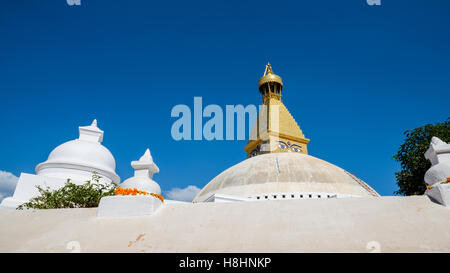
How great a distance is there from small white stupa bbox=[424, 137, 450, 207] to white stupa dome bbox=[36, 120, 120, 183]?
14207mm

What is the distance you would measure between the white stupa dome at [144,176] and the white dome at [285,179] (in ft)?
35.3

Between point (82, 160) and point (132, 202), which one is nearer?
point (132, 202)

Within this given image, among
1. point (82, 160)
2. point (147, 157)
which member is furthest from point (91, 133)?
point (147, 157)

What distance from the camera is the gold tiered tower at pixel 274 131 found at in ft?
92.4

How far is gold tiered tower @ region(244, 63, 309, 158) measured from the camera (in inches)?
1109

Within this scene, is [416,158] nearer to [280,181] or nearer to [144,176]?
[280,181]

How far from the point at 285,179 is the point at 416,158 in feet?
25.5

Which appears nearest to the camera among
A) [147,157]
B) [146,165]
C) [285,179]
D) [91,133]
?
[146,165]

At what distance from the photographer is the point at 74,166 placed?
14875 mm

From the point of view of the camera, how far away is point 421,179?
1748 centimetres

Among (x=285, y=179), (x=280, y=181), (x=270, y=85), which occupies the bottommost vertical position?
(x=280, y=181)

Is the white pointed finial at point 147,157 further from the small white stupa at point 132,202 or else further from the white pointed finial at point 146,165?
the small white stupa at point 132,202
